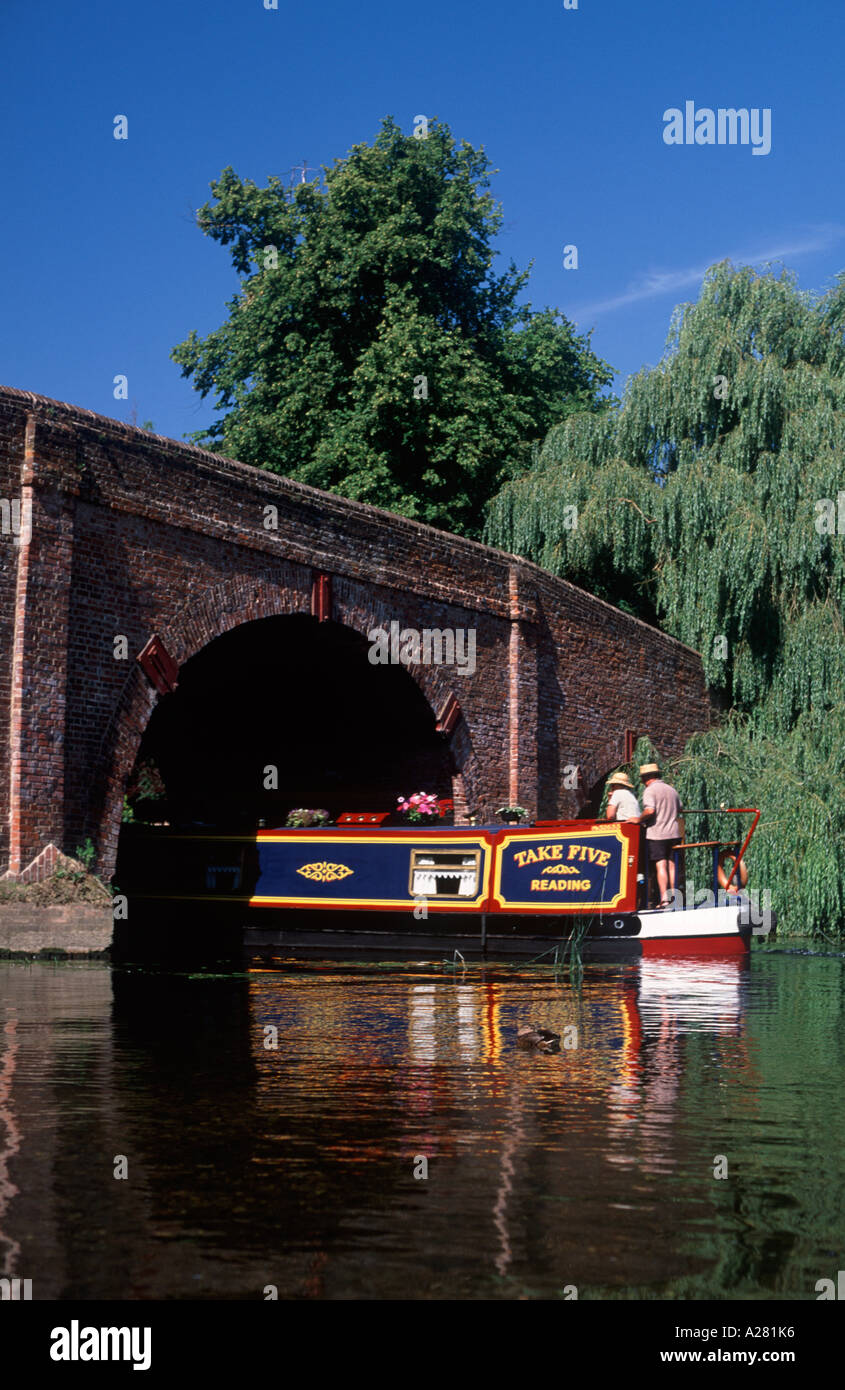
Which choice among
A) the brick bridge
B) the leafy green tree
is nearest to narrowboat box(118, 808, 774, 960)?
the brick bridge

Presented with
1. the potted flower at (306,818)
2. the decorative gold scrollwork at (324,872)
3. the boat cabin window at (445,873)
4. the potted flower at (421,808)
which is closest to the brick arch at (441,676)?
the potted flower at (421,808)

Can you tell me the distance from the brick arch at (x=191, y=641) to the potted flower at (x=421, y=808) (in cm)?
108

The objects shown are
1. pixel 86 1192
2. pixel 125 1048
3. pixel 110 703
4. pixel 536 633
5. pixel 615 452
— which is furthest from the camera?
pixel 615 452

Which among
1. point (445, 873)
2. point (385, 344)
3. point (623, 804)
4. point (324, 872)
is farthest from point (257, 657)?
point (385, 344)

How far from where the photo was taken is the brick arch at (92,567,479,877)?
1173 centimetres

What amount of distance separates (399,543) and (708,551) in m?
4.95

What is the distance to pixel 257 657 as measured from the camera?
1641 cm

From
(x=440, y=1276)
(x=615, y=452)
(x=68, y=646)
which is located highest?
(x=615, y=452)

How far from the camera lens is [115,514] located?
473 inches

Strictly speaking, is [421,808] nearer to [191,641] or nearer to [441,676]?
[441,676]

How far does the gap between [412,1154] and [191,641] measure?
9254mm

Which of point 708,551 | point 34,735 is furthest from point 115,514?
point 708,551

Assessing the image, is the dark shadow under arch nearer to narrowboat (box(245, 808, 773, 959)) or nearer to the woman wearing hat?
narrowboat (box(245, 808, 773, 959))

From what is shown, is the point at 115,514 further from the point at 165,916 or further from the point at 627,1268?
the point at 627,1268
